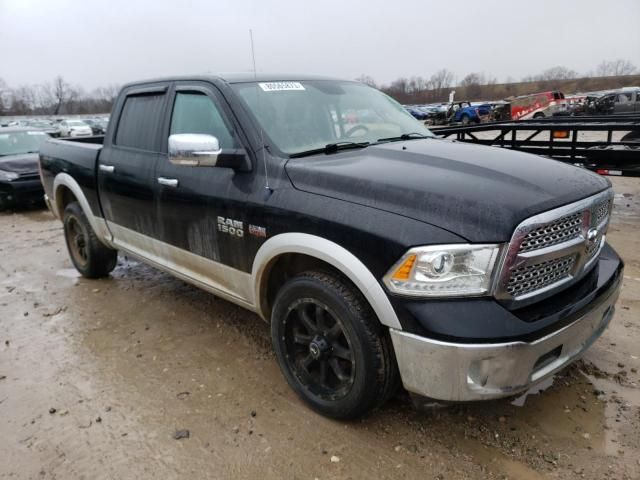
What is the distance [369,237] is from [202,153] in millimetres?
1139

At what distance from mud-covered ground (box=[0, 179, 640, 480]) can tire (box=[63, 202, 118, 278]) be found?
1.02 meters

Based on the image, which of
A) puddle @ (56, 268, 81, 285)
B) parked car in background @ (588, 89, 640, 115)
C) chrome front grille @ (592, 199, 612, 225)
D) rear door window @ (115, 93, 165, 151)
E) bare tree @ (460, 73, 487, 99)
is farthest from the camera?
bare tree @ (460, 73, 487, 99)

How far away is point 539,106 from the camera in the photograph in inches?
1162

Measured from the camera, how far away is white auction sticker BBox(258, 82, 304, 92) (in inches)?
131

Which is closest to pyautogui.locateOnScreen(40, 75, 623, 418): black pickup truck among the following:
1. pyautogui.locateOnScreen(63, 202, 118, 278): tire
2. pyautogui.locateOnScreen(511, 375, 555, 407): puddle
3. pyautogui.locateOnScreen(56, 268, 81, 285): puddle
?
pyautogui.locateOnScreen(511, 375, 555, 407): puddle

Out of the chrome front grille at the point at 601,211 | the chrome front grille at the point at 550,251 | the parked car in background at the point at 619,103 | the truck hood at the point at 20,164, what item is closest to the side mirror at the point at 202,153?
the chrome front grille at the point at 550,251

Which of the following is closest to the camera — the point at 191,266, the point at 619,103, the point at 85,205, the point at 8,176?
the point at 191,266

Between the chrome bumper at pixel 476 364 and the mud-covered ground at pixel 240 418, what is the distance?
457mm

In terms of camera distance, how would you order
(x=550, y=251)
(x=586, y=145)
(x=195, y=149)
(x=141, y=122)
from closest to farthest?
(x=550, y=251) → (x=195, y=149) → (x=141, y=122) → (x=586, y=145)

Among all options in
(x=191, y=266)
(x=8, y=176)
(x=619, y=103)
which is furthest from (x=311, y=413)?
(x=619, y=103)

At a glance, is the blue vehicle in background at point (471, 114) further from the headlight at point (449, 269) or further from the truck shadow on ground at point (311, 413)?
the headlight at point (449, 269)

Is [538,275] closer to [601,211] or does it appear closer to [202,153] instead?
[601,211]

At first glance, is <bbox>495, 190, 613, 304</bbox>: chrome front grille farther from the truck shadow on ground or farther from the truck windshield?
the truck windshield

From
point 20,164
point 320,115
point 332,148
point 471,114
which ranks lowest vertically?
point 471,114
